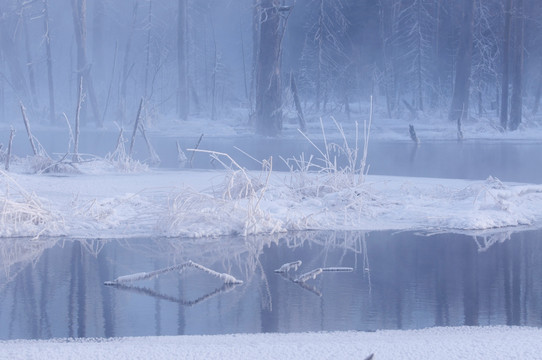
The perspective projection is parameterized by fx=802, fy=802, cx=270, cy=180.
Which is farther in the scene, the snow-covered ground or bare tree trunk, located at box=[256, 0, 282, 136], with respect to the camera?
bare tree trunk, located at box=[256, 0, 282, 136]

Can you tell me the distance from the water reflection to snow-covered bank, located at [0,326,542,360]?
22cm

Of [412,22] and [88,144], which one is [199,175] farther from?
[412,22]

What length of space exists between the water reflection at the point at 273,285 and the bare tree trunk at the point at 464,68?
24.8 metres

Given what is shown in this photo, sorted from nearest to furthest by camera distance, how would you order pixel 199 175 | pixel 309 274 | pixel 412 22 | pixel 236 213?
pixel 309 274 < pixel 236 213 < pixel 199 175 < pixel 412 22

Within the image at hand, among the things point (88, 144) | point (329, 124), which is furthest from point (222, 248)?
point (329, 124)

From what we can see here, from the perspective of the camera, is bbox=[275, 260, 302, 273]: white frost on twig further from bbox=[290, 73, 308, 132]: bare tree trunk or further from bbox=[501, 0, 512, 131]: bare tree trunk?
bbox=[501, 0, 512, 131]: bare tree trunk

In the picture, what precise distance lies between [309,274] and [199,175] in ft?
20.3

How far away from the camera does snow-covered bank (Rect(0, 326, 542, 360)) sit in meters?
4.07

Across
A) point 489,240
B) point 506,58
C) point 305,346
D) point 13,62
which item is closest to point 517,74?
point 506,58

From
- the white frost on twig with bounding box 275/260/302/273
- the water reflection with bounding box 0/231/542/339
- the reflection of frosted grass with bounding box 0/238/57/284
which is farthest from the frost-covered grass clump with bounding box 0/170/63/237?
the white frost on twig with bounding box 275/260/302/273

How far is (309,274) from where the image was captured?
607 cm

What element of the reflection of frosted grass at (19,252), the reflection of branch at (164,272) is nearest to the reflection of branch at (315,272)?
the reflection of branch at (164,272)

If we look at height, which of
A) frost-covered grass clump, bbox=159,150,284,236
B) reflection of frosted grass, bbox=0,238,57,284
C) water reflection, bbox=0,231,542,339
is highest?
frost-covered grass clump, bbox=159,150,284,236

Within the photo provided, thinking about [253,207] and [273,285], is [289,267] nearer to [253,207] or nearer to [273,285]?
[273,285]
